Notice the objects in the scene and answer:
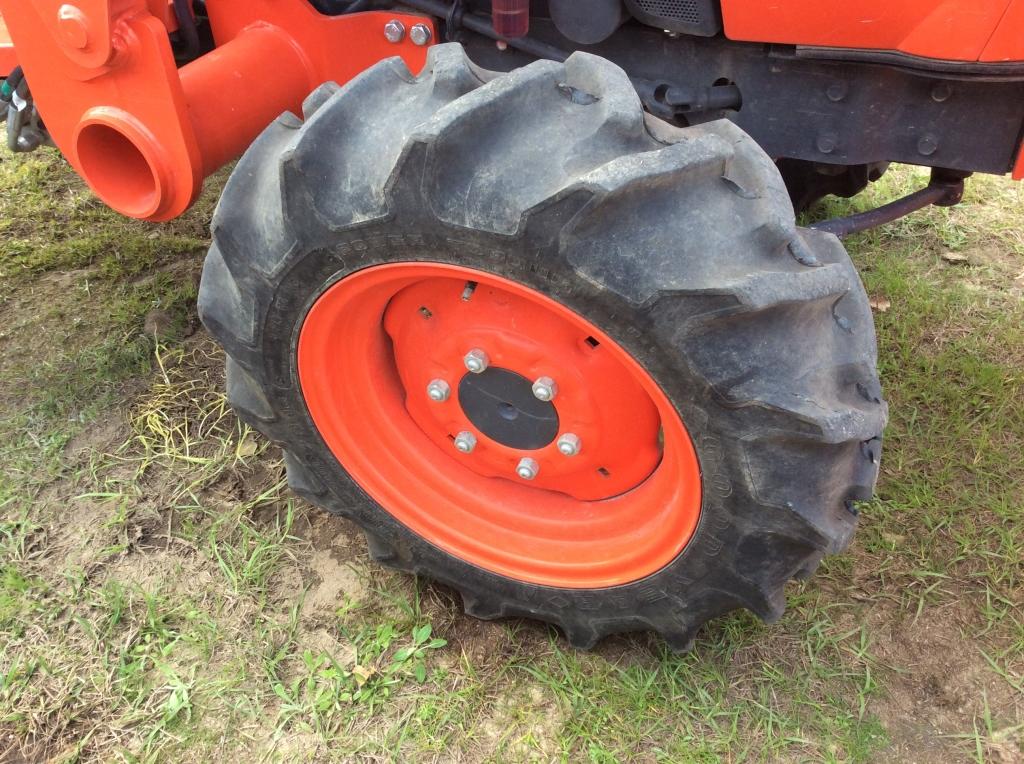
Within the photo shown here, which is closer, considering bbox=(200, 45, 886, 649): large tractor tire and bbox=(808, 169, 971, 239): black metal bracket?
bbox=(200, 45, 886, 649): large tractor tire

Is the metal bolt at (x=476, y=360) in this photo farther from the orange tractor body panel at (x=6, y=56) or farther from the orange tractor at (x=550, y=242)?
the orange tractor body panel at (x=6, y=56)

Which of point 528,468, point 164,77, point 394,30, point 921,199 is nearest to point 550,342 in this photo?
point 528,468

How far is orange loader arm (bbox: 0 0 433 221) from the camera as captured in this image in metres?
1.60

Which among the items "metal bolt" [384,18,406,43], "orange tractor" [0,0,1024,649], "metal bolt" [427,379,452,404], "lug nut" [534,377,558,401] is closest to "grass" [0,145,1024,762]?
"orange tractor" [0,0,1024,649]

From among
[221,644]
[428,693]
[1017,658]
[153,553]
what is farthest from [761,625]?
[153,553]

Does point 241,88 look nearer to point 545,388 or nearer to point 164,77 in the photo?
point 164,77

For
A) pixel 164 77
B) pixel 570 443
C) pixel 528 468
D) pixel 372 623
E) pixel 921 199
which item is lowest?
pixel 372 623

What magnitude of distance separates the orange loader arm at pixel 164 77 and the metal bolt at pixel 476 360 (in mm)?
655

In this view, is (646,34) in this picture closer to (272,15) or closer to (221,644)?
(272,15)

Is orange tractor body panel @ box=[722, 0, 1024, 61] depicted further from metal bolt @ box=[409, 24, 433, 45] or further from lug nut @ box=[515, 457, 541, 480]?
lug nut @ box=[515, 457, 541, 480]

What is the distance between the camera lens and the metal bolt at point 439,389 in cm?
181

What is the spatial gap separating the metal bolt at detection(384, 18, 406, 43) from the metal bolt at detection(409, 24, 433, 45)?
2 centimetres

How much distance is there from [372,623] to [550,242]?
1.12 m

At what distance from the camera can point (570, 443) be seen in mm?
1742
